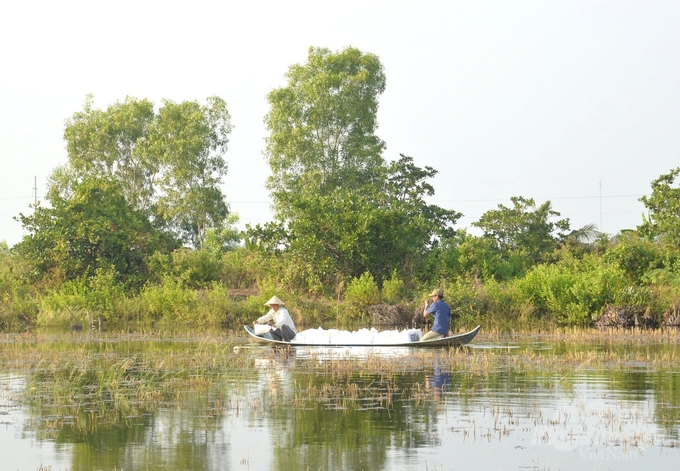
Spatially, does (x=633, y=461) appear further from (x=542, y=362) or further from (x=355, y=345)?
(x=355, y=345)

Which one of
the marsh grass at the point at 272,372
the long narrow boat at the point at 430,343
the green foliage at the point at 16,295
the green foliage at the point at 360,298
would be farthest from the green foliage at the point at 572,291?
the green foliage at the point at 16,295

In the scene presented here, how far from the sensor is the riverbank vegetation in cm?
3206

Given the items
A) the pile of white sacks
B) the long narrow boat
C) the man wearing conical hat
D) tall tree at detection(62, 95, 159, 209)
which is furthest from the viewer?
tall tree at detection(62, 95, 159, 209)

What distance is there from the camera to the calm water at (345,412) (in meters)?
9.55

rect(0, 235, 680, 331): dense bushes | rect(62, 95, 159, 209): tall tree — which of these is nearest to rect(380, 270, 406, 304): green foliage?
rect(0, 235, 680, 331): dense bushes

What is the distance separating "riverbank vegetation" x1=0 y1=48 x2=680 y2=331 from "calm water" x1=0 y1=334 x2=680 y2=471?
12.6 metres

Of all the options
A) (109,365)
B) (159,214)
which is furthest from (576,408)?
(159,214)

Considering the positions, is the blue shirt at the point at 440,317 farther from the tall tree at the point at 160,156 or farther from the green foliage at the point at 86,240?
the tall tree at the point at 160,156

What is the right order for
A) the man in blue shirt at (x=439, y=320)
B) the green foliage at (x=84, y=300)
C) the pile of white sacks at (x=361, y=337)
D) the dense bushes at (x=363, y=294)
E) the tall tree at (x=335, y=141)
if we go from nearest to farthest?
the man in blue shirt at (x=439, y=320), the pile of white sacks at (x=361, y=337), the dense bushes at (x=363, y=294), the green foliage at (x=84, y=300), the tall tree at (x=335, y=141)

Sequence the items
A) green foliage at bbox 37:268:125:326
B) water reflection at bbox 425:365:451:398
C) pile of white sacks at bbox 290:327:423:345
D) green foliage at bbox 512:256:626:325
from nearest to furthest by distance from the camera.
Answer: water reflection at bbox 425:365:451:398
pile of white sacks at bbox 290:327:423:345
green foliage at bbox 512:256:626:325
green foliage at bbox 37:268:125:326

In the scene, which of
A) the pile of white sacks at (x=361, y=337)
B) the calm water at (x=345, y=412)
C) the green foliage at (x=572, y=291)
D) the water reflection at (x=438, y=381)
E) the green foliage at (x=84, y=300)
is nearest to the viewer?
the calm water at (x=345, y=412)

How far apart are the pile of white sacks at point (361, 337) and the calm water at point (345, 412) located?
2.15m

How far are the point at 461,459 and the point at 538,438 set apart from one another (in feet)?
4.41

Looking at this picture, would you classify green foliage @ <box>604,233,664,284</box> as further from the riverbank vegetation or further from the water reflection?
the water reflection
